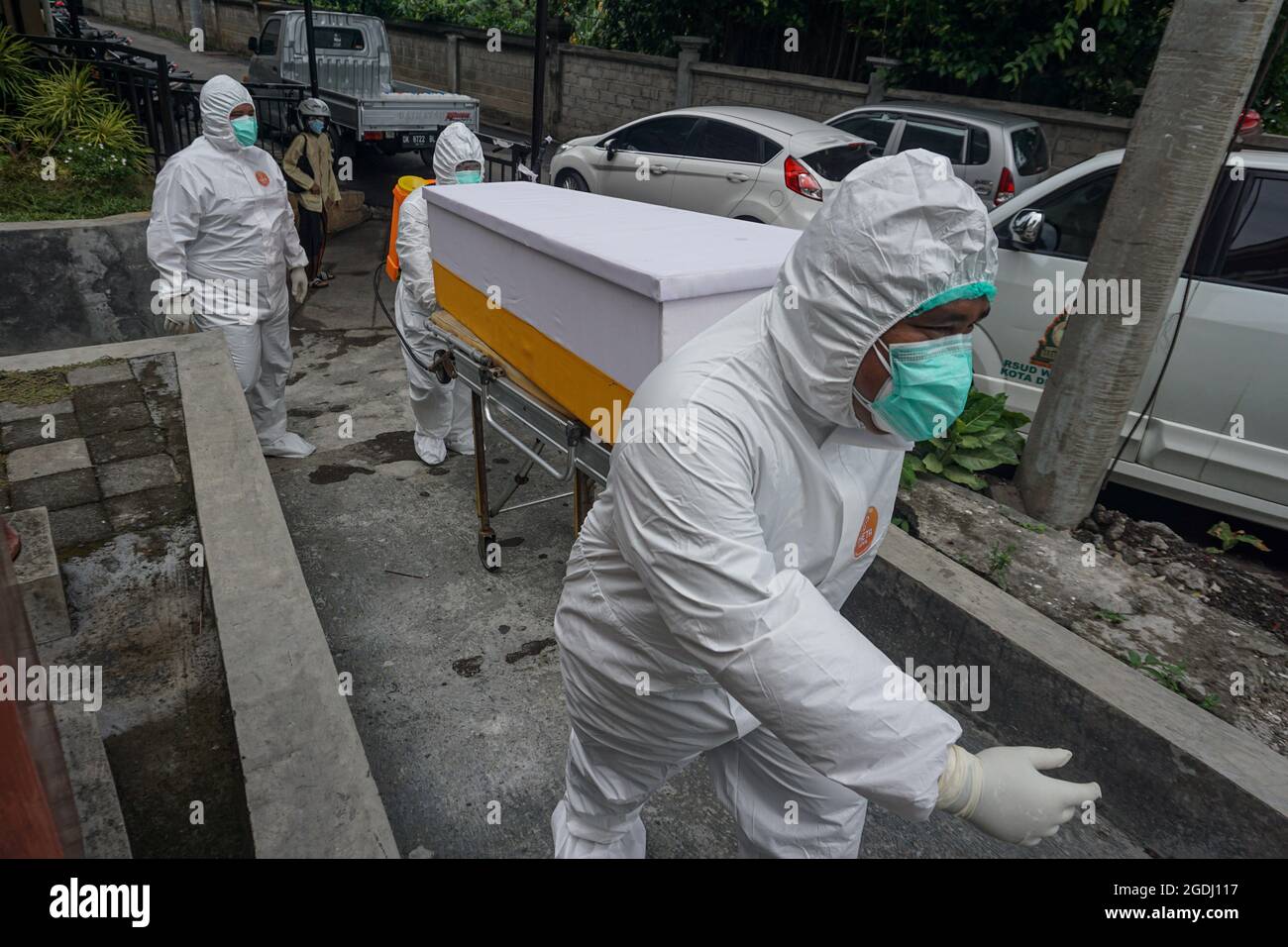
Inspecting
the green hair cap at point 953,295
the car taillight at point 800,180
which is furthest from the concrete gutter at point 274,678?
the car taillight at point 800,180

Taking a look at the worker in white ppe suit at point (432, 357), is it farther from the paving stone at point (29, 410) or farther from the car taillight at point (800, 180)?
the car taillight at point (800, 180)

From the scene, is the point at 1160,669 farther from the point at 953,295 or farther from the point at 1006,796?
the point at 953,295

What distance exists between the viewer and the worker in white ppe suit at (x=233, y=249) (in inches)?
168

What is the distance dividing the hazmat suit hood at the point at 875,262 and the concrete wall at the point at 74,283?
18.9ft

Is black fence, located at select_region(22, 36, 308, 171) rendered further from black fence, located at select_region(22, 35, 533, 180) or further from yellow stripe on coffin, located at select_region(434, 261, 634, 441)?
yellow stripe on coffin, located at select_region(434, 261, 634, 441)

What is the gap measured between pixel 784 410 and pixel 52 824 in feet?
4.25

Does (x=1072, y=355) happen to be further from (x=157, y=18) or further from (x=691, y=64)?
(x=157, y=18)

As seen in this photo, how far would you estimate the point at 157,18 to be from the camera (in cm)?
2877

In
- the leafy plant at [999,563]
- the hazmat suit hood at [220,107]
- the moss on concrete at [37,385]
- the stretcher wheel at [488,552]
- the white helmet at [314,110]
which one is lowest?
the stretcher wheel at [488,552]

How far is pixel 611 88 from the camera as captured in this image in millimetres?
15414

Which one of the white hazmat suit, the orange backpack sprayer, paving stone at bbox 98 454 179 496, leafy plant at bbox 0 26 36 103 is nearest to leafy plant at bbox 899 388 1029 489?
the white hazmat suit

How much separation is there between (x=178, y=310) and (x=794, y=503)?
4.13m

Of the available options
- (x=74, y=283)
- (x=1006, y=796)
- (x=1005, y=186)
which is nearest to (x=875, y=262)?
(x=1006, y=796)

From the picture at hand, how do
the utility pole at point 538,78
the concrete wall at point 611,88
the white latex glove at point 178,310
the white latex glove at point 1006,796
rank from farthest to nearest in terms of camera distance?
1. the concrete wall at point 611,88
2. the utility pole at point 538,78
3. the white latex glove at point 178,310
4. the white latex glove at point 1006,796
